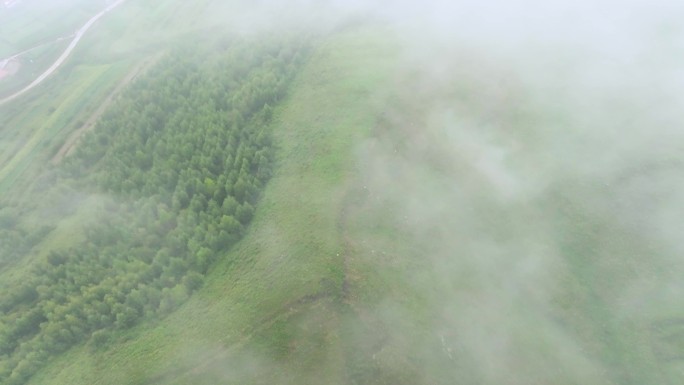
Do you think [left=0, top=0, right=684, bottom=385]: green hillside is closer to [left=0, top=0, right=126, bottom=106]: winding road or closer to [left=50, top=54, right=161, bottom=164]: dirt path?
[left=50, top=54, right=161, bottom=164]: dirt path

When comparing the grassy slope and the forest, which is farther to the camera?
the forest

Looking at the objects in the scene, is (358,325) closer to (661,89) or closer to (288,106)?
(288,106)

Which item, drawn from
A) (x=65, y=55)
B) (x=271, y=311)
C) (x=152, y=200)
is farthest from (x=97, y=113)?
(x=271, y=311)

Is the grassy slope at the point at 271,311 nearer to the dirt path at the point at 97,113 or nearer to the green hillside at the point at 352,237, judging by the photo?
the green hillside at the point at 352,237

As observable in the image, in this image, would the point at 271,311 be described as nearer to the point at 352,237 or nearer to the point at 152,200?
the point at 352,237

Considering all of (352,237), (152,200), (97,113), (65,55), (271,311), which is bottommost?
(271,311)

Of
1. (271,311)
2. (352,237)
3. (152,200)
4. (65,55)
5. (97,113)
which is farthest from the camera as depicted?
(65,55)

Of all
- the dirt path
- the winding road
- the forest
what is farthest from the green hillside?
the winding road

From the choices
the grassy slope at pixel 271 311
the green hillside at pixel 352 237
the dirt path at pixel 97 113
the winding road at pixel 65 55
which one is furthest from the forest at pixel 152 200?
the winding road at pixel 65 55
